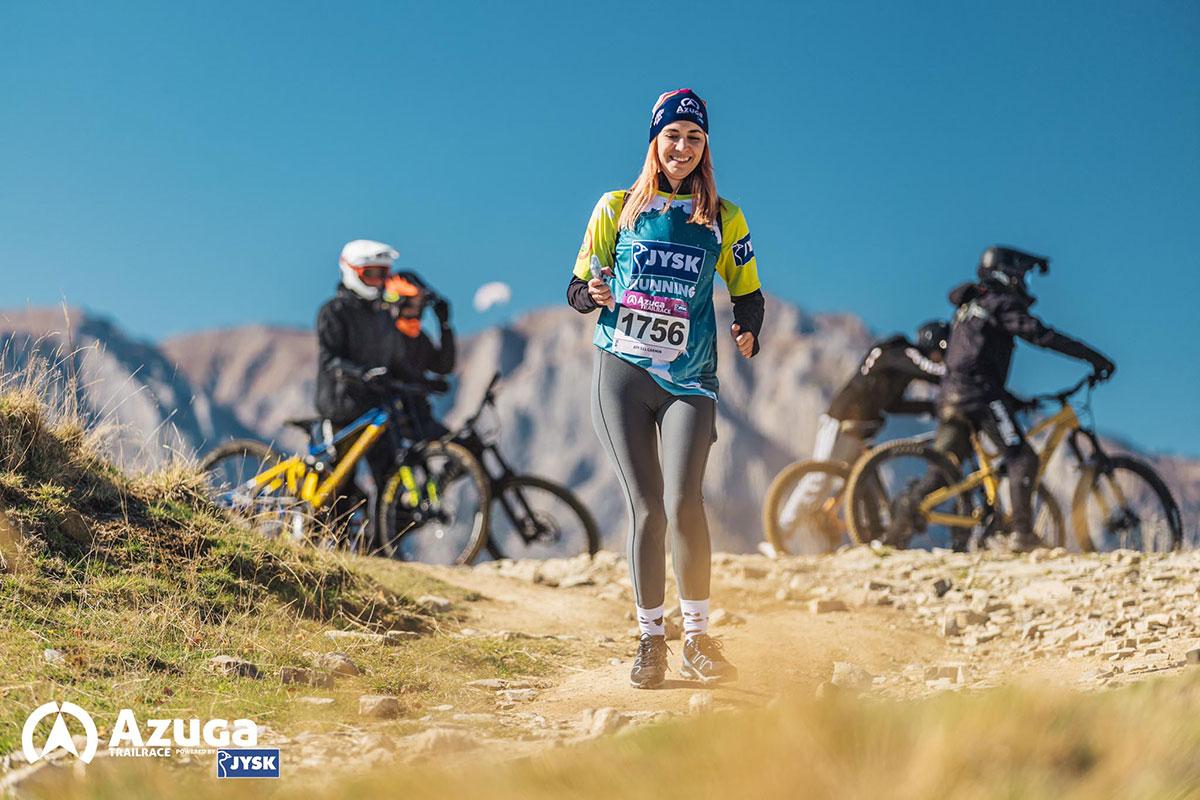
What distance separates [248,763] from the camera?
11.4ft

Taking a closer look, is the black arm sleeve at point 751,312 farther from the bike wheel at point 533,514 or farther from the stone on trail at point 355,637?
the bike wheel at point 533,514

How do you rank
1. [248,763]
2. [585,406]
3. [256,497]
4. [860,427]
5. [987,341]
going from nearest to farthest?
1. [248,763]
2. [256,497]
3. [987,341]
4. [860,427]
5. [585,406]

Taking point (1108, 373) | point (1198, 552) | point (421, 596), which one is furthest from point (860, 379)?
point (421, 596)

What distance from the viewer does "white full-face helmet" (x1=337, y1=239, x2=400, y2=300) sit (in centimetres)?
959

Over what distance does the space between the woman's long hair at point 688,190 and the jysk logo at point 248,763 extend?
Result: 2493 mm

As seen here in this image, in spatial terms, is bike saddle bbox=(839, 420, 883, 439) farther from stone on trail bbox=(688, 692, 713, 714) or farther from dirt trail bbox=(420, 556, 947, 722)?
stone on trail bbox=(688, 692, 713, 714)

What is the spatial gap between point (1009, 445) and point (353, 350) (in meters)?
5.52

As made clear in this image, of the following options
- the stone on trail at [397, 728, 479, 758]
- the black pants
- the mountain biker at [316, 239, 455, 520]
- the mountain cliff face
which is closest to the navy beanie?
the stone on trail at [397, 728, 479, 758]

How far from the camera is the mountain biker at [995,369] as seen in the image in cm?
949

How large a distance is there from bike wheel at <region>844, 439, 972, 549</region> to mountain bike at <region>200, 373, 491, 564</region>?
10.3ft

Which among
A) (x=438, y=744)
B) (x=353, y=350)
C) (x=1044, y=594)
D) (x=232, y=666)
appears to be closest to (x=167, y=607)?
(x=232, y=666)

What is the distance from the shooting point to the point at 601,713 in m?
4.03

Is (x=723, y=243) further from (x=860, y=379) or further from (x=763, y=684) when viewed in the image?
(x=860, y=379)

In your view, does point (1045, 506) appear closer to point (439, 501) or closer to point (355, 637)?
point (439, 501)
